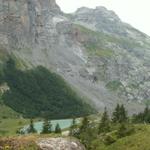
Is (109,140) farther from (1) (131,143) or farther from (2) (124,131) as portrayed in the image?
(1) (131,143)

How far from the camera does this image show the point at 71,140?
65.4 meters

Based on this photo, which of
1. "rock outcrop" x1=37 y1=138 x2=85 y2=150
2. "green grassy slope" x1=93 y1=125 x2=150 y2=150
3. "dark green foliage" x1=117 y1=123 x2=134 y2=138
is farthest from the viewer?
"dark green foliage" x1=117 y1=123 x2=134 y2=138

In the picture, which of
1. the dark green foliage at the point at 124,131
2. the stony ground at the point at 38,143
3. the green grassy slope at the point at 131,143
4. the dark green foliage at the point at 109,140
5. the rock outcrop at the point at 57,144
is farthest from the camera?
the dark green foliage at the point at 124,131

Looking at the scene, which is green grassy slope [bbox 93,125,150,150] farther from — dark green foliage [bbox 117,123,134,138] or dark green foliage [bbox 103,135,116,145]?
dark green foliage [bbox 117,123,134,138]

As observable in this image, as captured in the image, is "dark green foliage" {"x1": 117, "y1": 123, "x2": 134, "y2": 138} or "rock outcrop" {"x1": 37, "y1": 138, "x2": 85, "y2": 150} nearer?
"rock outcrop" {"x1": 37, "y1": 138, "x2": 85, "y2": 150}

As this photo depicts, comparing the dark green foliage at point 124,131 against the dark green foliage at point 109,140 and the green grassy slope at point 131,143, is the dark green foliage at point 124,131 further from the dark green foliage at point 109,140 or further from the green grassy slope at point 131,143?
the dark green foliage at point 109,140

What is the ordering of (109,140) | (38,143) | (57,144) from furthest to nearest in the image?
(109,140) → (57,144) → (38,143)

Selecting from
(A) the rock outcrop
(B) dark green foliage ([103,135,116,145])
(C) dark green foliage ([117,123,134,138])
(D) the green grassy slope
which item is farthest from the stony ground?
(C) dark green foliage ([117,123,134,138])

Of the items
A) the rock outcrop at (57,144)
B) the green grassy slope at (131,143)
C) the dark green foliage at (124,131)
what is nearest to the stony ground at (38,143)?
the rock outcrop at (57,144)

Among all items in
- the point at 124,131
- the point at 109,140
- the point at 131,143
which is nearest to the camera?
the point at 131,143

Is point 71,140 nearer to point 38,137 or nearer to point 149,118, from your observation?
point 38,137

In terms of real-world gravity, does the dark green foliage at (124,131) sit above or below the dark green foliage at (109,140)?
above

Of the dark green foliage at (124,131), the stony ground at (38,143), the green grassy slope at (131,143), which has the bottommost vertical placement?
the green grassy slope at (131,143)

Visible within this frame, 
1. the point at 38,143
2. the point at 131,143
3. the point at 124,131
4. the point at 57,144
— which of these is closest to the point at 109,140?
the point at 124,131
